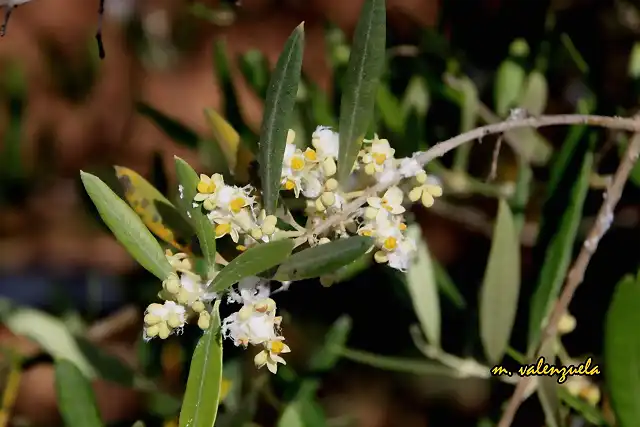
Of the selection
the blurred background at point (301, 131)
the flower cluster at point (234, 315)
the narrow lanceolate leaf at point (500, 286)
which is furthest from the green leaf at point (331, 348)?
the flower cluster at point (234, 315)

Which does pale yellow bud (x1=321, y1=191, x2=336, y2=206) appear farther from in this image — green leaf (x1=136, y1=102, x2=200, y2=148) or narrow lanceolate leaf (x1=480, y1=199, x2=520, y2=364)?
green leaf (x1=136, y1=102, x2=200, y2=148)

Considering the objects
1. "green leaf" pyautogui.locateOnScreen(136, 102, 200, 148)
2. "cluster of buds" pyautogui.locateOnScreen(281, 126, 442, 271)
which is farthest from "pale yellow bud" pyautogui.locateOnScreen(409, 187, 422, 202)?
"green leaf" pyautogui.locateOnScreen(136, 102, 200, 148)

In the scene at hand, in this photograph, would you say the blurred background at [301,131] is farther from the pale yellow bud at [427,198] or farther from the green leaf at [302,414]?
the pale yellow bud at [427,198]

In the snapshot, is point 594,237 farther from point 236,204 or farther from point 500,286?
point 236,204

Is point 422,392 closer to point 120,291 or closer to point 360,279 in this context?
point 360,279

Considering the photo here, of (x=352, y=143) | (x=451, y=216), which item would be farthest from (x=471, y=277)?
(x=352, y=143)
